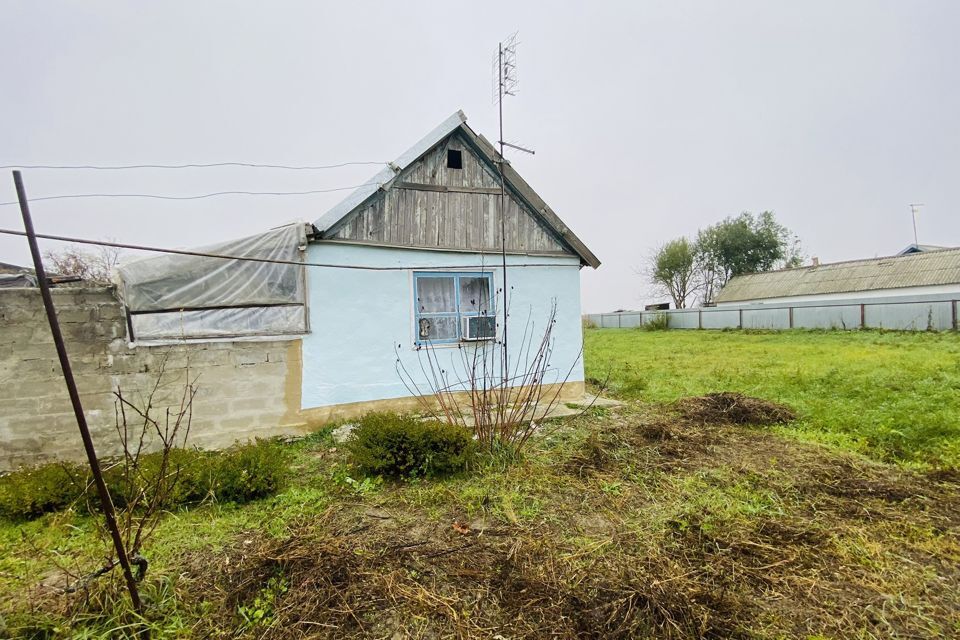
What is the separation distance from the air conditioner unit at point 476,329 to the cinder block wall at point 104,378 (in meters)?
2.95

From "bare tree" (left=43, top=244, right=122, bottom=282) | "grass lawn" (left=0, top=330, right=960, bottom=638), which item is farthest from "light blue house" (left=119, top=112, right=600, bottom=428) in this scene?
"bare tree" (left=43, top=244, right=122, bottom=282)

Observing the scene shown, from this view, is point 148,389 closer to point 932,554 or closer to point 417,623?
point 417,623

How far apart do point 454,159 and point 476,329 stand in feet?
10.2

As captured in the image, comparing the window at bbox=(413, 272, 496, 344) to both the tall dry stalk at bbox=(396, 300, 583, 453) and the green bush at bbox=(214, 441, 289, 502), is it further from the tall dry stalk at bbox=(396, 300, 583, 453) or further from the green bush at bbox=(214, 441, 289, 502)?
the green bush at bbox=(214, 441, 289, 502)

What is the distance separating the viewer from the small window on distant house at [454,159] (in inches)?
284

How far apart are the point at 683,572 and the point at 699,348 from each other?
1593 centimetres

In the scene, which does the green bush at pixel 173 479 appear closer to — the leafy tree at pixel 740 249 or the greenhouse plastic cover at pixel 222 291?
the greenhouse plastic cover at pixel 222 291

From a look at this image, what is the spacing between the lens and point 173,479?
3879mm

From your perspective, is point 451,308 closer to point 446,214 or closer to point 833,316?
point 446,214

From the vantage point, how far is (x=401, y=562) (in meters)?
3.00

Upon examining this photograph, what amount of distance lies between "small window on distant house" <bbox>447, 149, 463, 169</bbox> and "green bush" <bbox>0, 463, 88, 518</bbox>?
6401 millimetres

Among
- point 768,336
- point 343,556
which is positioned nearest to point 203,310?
point 343,556

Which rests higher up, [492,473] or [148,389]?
[148,389]

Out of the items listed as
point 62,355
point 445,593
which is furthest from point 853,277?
point 62,355
